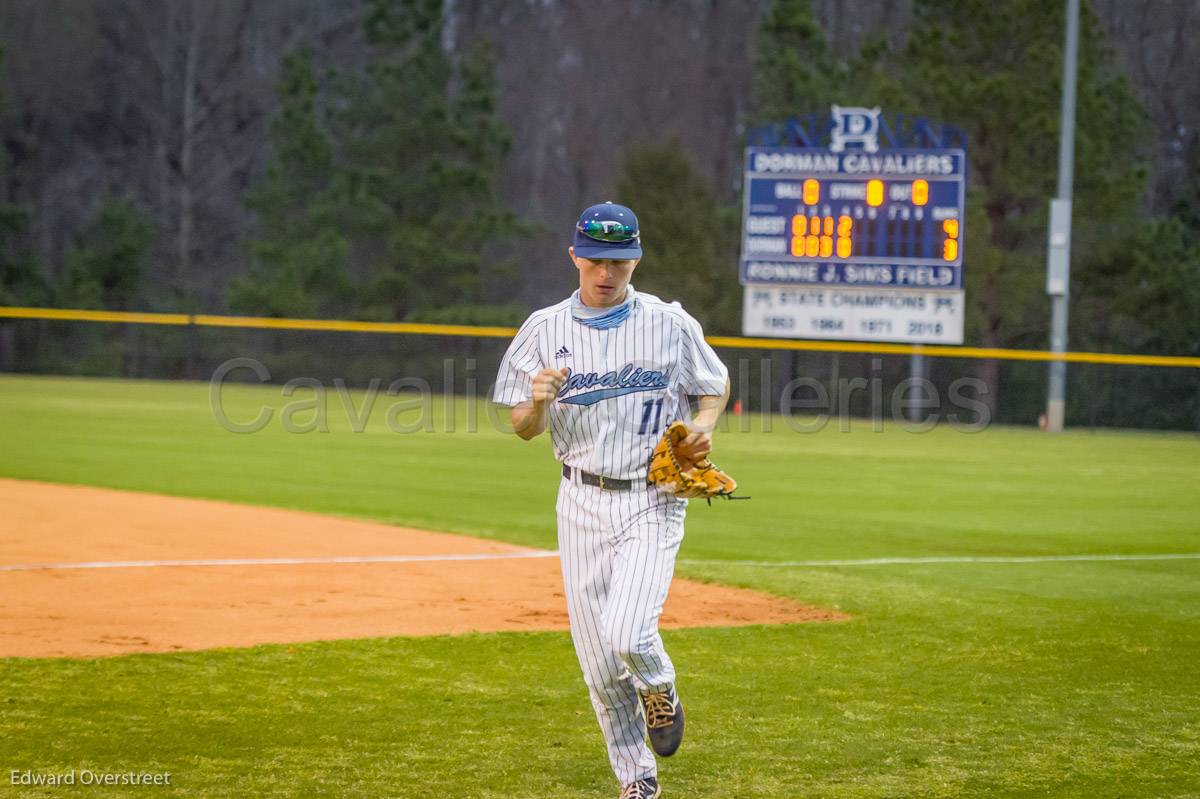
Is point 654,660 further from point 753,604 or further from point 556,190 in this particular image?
point 556,190

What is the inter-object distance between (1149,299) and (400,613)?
28.3 meters

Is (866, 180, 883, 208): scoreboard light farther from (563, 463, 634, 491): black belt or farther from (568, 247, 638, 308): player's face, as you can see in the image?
(563, 463, 634, 491): black belt

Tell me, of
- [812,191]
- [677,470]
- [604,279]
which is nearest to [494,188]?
[812,191]

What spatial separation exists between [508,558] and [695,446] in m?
5.64

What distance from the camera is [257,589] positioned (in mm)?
8289

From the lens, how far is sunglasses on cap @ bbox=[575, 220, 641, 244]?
430cm

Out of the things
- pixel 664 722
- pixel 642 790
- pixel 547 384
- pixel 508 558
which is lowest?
pixel 508 558

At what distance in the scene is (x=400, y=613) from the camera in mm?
7656

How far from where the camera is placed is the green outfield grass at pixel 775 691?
4.62 metres

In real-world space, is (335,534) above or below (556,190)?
below

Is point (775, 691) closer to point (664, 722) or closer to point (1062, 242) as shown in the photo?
point (664, 722)

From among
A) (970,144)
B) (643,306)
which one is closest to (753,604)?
(643,306)

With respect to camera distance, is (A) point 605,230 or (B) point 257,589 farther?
(B) point 257,589

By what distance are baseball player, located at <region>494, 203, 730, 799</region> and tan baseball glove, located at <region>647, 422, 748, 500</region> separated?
36mm
